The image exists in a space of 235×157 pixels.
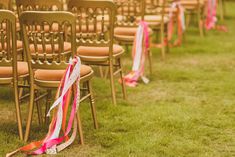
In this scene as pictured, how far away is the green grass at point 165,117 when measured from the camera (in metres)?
4.27

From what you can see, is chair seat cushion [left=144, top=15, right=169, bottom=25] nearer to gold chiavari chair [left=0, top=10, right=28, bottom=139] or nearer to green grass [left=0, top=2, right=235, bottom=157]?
green grass [left=0, top=2, right=235, bottom=157]

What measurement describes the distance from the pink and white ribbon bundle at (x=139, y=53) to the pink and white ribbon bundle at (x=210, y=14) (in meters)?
3.32

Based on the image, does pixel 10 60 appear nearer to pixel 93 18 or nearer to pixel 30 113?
pixel 30 113

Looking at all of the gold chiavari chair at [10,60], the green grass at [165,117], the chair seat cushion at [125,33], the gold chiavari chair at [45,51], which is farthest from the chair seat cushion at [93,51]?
the chair seat cushion at [125,33]

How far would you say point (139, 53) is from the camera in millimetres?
6211

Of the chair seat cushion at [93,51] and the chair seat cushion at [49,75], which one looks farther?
the chair seat cushion at [93,51]

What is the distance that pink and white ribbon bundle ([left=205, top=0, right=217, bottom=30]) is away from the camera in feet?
30.6

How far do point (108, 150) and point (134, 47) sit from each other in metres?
2.18

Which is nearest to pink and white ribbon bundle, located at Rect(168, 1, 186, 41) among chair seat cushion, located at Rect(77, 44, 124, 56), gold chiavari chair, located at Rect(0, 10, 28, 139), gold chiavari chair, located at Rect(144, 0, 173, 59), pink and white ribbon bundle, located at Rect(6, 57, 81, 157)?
gold chiavari chair, located at Rect(144, 0, 173, 59)

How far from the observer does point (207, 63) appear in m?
7.34

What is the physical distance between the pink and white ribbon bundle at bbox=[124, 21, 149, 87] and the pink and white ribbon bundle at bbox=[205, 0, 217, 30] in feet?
10.9

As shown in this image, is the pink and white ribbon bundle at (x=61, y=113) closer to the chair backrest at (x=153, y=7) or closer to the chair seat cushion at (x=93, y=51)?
the chair seat cushion at (x=93, y=51)

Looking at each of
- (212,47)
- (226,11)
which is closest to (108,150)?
(212,47)

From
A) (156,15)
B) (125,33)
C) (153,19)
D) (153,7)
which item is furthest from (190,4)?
(125,33)
